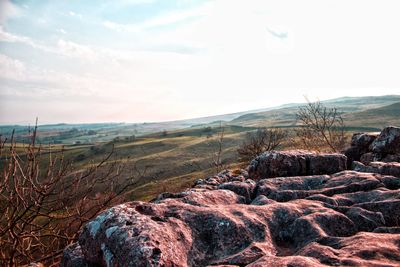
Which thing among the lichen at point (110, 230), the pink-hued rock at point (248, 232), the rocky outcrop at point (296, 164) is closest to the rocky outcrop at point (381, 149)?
the rocky outcrop at point (296, 164)

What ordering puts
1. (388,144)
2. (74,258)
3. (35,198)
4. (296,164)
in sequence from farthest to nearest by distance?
(388,144) < (296,164) < (35,198) < (74,258)

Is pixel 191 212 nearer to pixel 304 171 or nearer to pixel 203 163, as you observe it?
pixel 304 171

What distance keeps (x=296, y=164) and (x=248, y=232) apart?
9.22 m

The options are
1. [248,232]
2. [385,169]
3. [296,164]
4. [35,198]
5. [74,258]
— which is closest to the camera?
[248,232]

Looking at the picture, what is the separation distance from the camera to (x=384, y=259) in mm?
8984

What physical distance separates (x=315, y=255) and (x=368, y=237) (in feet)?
6.59

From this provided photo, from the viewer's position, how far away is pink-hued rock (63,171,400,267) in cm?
923

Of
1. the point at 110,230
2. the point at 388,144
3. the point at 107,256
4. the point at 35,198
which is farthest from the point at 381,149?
the point at 35,198

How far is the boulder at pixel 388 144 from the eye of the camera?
23453 millimetres

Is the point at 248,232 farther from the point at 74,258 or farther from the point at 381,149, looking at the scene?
the point at 381,149

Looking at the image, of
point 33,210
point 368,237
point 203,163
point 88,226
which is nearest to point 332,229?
point 368,237

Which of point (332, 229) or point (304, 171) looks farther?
point (304, 171)

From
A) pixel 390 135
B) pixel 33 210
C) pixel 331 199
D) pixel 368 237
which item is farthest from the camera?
pixel 390 135

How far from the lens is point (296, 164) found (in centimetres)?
1950
